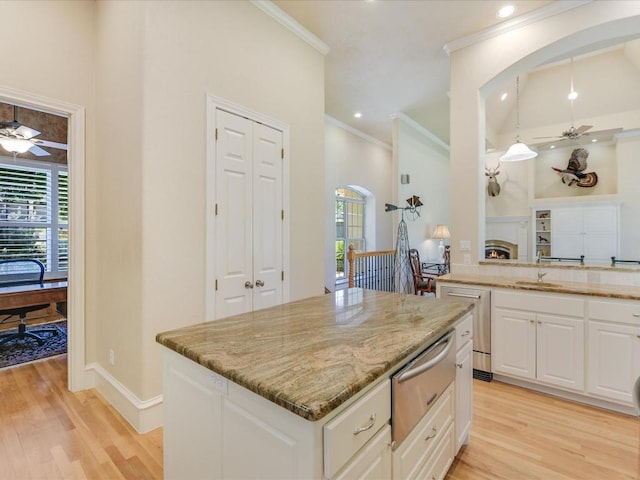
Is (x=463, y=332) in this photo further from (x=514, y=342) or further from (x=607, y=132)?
(x=607, y=132)

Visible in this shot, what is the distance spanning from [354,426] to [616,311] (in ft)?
8.32

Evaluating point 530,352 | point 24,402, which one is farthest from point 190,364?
point 530,352

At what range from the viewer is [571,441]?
2076mm

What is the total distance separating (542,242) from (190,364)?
8.33m

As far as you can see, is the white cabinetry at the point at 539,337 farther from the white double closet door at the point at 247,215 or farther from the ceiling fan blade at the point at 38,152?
the ceiling fan blade at the point at 38,152

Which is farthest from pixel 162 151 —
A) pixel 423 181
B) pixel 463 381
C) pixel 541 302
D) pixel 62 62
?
pixel 423 181

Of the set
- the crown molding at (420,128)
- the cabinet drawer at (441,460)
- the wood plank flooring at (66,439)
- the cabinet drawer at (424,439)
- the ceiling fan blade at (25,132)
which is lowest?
the wood plank flooring at (66,439)

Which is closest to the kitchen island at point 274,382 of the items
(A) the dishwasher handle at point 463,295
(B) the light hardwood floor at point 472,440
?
(B) the light hardwood floor at point 472,440

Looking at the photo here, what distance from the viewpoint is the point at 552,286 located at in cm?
267

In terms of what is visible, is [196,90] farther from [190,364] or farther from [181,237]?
[190,364]

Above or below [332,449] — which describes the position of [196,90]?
above

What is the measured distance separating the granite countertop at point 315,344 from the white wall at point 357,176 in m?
3.84

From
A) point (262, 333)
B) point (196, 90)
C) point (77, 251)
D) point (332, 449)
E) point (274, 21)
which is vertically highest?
point (274, 21)

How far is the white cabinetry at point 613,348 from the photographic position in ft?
7.48
